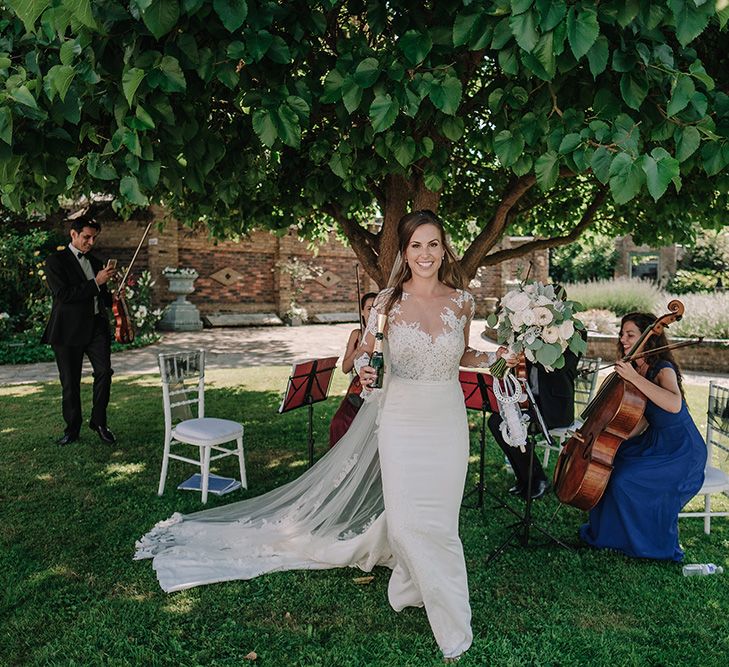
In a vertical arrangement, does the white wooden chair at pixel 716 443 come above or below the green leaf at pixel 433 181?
below

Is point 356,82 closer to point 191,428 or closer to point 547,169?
point 547,169

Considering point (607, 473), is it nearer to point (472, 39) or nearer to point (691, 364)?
point (472, 39)

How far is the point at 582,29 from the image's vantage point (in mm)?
2146

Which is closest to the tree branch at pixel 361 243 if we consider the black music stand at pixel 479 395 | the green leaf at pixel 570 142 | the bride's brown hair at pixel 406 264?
the black music stand at pixel 479 395

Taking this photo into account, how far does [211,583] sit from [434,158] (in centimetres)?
308

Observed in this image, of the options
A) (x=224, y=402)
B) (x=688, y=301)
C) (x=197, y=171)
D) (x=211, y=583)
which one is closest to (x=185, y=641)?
(x=211, y=583)

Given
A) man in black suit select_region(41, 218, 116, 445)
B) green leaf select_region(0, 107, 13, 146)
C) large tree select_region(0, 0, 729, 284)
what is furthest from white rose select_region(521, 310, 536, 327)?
man in black suit select_region(41, 218, 116, 445)

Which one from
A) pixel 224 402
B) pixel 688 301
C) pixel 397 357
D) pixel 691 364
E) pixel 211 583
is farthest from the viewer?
pixel 688 301

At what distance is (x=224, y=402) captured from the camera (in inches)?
357

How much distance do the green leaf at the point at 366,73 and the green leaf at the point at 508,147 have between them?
673mm

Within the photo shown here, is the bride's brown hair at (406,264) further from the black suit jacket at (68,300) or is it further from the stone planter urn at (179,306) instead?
the stone planter urn at (179,306)

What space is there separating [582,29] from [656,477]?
321 centimetres

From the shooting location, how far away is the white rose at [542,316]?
3.44m

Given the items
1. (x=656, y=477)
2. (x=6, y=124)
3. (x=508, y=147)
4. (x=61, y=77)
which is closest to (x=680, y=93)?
(x=508, y=147)
